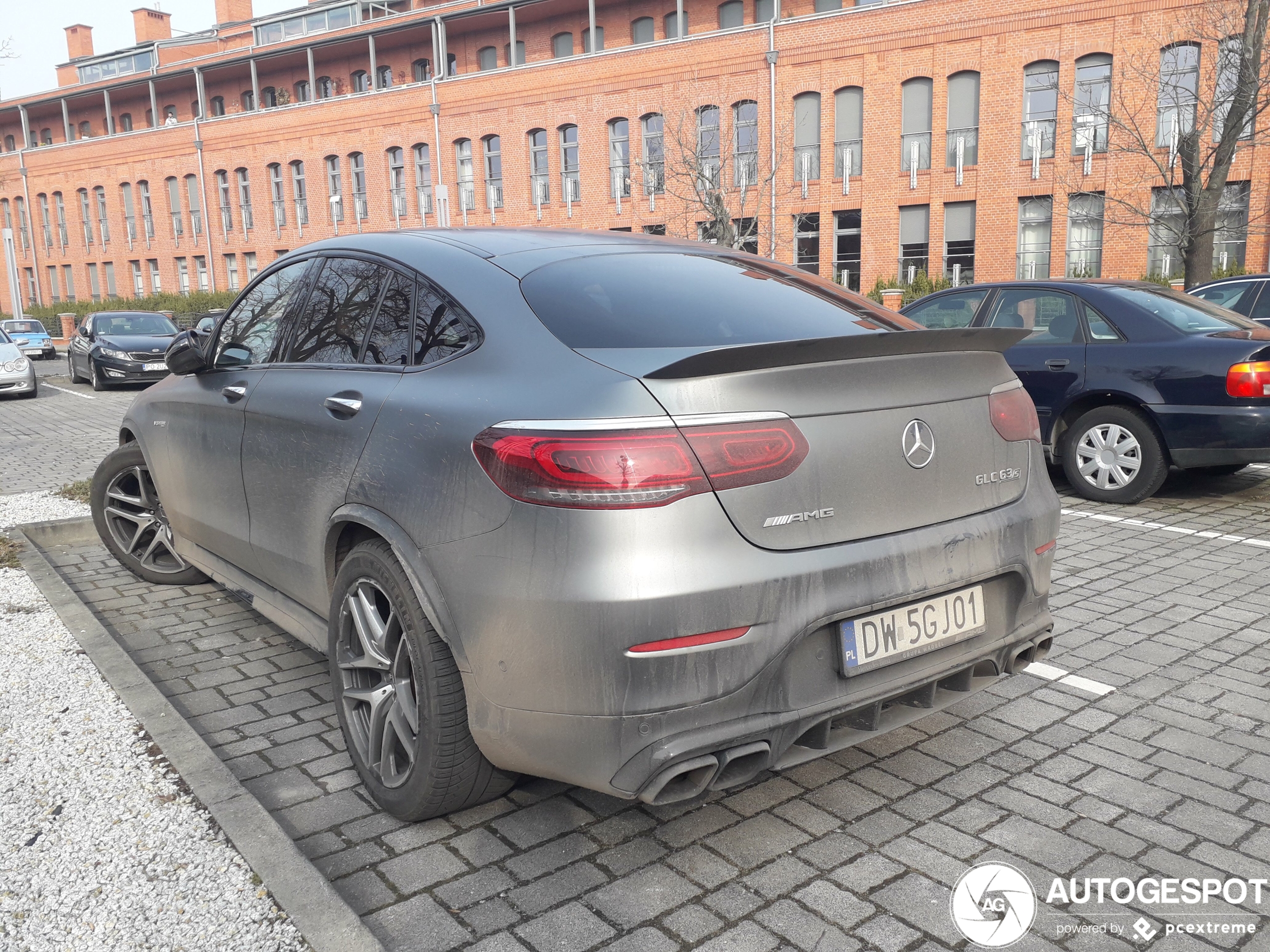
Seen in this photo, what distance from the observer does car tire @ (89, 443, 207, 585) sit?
5277 mm

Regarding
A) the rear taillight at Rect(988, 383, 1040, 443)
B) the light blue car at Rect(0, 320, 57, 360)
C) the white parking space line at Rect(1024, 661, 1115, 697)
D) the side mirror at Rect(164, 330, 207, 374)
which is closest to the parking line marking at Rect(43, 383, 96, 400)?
the light blue car at Rect(0, 320, 57, 360)

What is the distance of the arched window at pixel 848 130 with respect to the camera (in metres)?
33.0

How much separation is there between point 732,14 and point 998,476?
4015 cm

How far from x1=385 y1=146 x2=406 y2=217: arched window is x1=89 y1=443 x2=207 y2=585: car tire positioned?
39.7 meters

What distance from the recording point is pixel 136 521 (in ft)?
17.6

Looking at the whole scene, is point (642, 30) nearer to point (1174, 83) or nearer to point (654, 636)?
point (1174, 83)

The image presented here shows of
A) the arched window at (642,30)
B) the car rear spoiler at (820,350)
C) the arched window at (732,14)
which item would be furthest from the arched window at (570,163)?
the car rear spoiler at (820,350)

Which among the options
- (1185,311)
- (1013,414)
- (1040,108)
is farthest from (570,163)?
(1013,414)

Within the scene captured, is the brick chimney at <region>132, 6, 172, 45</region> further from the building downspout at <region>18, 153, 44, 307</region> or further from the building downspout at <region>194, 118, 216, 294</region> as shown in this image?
the building downspout at <region>194, 118, 216, 294</region>

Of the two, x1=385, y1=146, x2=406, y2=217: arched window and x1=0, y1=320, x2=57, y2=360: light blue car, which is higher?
x1=385, y1=146, x2=406, y2=217: arched window

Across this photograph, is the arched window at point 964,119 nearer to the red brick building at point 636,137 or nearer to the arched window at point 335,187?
the red brick building at point 636,137

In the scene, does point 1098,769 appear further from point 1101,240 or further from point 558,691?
point 1101,240

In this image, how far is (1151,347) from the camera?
7113mm

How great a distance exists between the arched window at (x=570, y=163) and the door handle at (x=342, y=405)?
36867 mm
